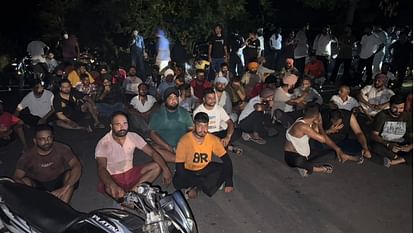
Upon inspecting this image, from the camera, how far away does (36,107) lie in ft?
28.1

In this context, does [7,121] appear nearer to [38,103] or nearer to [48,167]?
[38,103]

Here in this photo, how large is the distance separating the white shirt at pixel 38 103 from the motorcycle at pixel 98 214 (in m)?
4.56

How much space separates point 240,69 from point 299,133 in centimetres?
756

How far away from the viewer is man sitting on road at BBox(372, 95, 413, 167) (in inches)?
275

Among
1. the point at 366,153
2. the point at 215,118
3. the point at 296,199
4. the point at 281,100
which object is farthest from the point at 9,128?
the point at 366,153

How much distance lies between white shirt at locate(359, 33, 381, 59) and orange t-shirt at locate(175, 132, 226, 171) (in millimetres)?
8486

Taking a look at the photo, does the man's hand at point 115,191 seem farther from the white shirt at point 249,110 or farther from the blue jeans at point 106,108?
the blue jeans at point 106,108

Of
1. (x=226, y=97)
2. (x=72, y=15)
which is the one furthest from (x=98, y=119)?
(x=72, y=15)

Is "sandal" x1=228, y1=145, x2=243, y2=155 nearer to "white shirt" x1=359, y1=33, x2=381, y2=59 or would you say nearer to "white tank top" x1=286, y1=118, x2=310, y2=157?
"white tank top" x1=286, y1=118, x2=310, y2=157

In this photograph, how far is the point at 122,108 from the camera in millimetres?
9750

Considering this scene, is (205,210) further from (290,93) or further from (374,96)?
(374,96)

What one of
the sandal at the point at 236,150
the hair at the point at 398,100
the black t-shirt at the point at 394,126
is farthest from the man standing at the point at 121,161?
the hair at the point at 398,100

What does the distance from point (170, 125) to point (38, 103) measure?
2.82 meters

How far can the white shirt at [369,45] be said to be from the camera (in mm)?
13055
